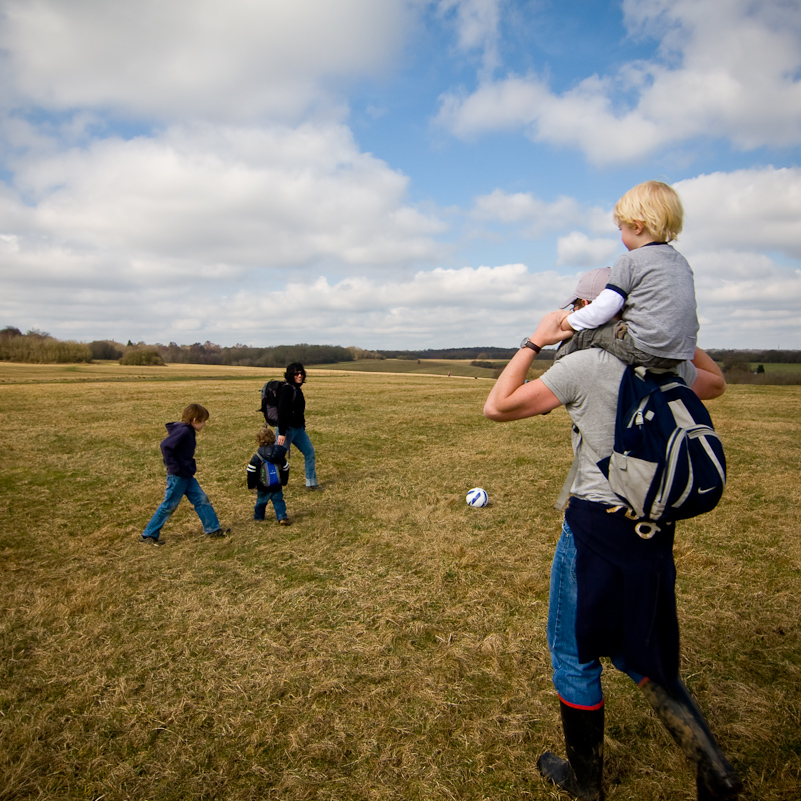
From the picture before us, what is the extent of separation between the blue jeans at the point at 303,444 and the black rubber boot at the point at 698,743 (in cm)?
759

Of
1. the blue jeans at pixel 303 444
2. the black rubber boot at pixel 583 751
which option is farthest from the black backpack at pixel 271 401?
the black rubber boot at pixel 583 751

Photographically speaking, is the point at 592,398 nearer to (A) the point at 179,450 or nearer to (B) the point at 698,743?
(B) the point at 698,743

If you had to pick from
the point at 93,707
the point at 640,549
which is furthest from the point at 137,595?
the point at 640,549

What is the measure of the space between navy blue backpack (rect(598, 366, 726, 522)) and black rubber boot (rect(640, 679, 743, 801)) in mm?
898

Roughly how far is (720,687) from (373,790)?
9.63ft

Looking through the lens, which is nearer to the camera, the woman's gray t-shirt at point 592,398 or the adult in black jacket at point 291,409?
the woman's gray t-shirt at point 592,398

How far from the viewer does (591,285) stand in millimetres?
2482

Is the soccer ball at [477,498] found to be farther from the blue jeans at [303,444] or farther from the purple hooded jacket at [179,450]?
the purple hooded jacket at [179,450]

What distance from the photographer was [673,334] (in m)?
2.14

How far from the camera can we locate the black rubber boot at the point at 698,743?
2252 mm

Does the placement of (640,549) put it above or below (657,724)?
above

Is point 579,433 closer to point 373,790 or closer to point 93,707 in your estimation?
point 373,790

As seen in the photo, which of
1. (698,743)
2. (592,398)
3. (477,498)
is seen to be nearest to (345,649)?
(698,743)

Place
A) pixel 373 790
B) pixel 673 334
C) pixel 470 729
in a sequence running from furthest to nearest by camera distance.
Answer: pixel 470 729, pixel 373 790, pixel 673 334
